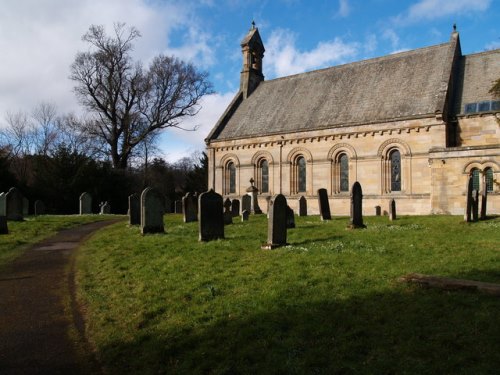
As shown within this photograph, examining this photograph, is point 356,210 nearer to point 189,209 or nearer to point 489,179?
point 189,209

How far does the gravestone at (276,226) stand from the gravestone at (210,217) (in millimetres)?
1982

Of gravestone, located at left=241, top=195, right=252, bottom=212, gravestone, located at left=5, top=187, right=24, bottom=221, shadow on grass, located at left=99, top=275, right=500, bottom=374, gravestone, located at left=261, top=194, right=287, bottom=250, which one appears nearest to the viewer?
shadow on grass, located at left=99, top=275, right=500, bottom=374

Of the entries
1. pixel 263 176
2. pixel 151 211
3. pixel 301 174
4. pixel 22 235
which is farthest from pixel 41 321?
pixel 263 176

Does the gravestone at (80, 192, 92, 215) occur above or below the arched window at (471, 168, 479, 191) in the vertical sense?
below

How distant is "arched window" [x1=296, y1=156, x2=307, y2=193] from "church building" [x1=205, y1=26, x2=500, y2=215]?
0.07 m

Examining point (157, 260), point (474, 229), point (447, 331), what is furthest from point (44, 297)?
point (474, 229)

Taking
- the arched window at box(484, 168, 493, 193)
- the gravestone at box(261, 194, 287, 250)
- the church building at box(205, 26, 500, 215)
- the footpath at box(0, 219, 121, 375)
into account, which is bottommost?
the footpath at box(0, 219, 121, 375)

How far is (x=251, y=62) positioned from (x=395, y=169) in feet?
52.6

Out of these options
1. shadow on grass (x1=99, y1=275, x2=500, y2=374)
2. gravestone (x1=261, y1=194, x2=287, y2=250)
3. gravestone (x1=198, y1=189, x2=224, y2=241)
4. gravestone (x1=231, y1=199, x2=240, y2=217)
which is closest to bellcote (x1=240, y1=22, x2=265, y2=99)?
gravestone (x1=231, y1=199, x2=240, y2=217)

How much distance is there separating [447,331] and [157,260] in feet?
20.2

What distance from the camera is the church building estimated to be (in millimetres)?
20406

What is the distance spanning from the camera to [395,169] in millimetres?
23516

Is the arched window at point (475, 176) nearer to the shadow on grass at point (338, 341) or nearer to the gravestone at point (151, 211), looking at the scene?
the gravestone at point (151, 211)

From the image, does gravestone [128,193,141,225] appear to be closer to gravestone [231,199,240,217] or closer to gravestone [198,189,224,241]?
gravestone [231,199,240,217]
